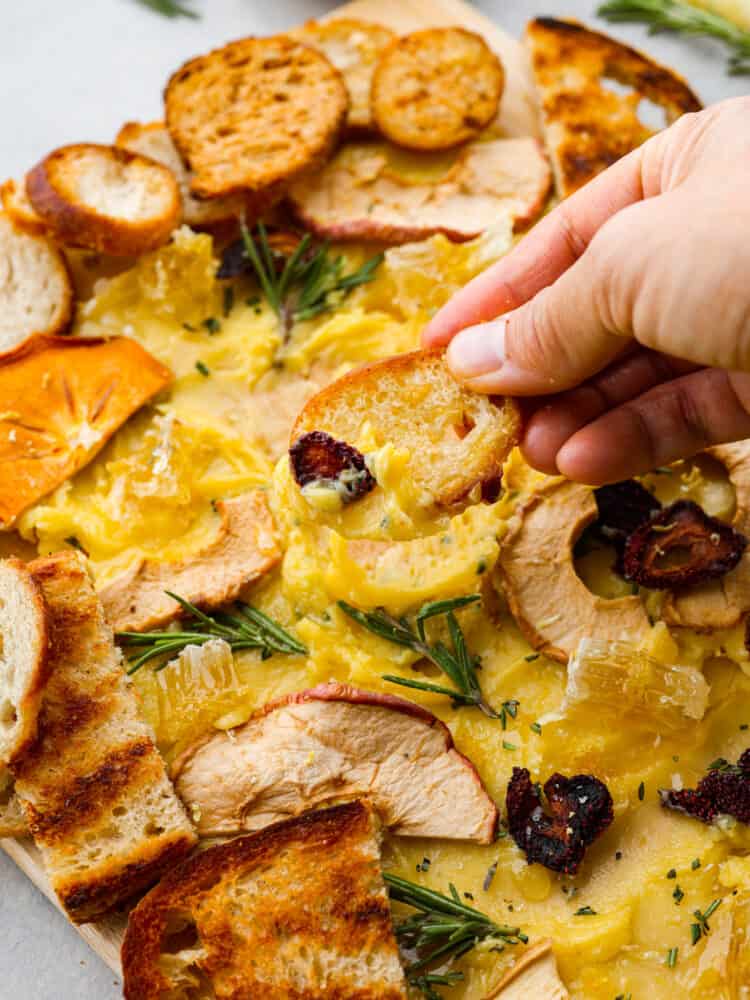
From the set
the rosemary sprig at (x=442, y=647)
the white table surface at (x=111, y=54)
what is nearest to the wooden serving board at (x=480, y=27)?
the white table surface at (x=111, y=54)

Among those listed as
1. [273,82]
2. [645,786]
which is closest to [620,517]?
[645,786]

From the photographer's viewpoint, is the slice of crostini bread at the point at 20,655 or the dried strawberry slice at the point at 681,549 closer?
the slice of crostini bread at the point at 20,655

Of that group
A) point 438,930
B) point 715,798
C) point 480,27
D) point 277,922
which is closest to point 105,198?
point 480,27

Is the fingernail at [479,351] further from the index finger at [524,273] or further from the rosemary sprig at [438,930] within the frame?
the rosemary sprig at [438,930]

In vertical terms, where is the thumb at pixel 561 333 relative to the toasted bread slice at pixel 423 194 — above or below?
above

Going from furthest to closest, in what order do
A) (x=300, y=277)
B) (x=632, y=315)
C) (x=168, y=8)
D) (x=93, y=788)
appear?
(x=168, y=8)
(x=300, y=277)
(x=93, y=788)
(x=632, y=315)

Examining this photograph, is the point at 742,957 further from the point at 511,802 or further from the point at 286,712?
the point at 286,712

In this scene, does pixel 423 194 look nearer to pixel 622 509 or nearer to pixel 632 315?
pixel 622 509

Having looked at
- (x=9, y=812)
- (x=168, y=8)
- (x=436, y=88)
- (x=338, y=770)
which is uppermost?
(x=168, y=8)
